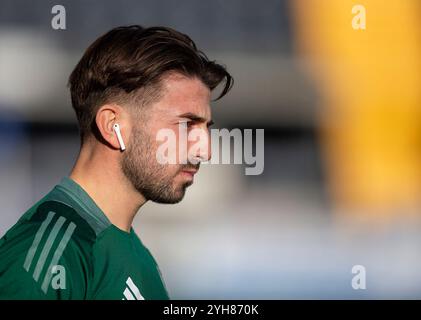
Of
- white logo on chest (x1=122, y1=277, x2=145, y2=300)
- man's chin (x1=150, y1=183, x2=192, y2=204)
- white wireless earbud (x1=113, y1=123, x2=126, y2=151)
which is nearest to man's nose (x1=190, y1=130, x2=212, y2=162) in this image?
man's chin (x1=150, y1=183, x2=192, y2=204)

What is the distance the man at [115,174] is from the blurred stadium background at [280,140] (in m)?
0.14

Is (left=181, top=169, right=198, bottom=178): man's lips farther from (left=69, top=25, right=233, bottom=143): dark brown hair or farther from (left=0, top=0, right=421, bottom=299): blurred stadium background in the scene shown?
(left=69, top=25, right=233, bottom=143): dark brown hair

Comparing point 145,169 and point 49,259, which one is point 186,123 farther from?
point 49,259

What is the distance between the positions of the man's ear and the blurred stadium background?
246 mm

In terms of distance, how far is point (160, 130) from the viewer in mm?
2822

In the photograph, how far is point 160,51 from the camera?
2.80 meters

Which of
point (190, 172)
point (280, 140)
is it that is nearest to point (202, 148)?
point (190, 172)

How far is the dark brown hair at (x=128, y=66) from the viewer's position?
2.75m

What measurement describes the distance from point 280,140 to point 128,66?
30.7 inches

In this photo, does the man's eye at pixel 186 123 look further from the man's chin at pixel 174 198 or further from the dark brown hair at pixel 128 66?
the man's chin at pixel 174 198

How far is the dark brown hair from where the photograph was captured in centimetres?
275
